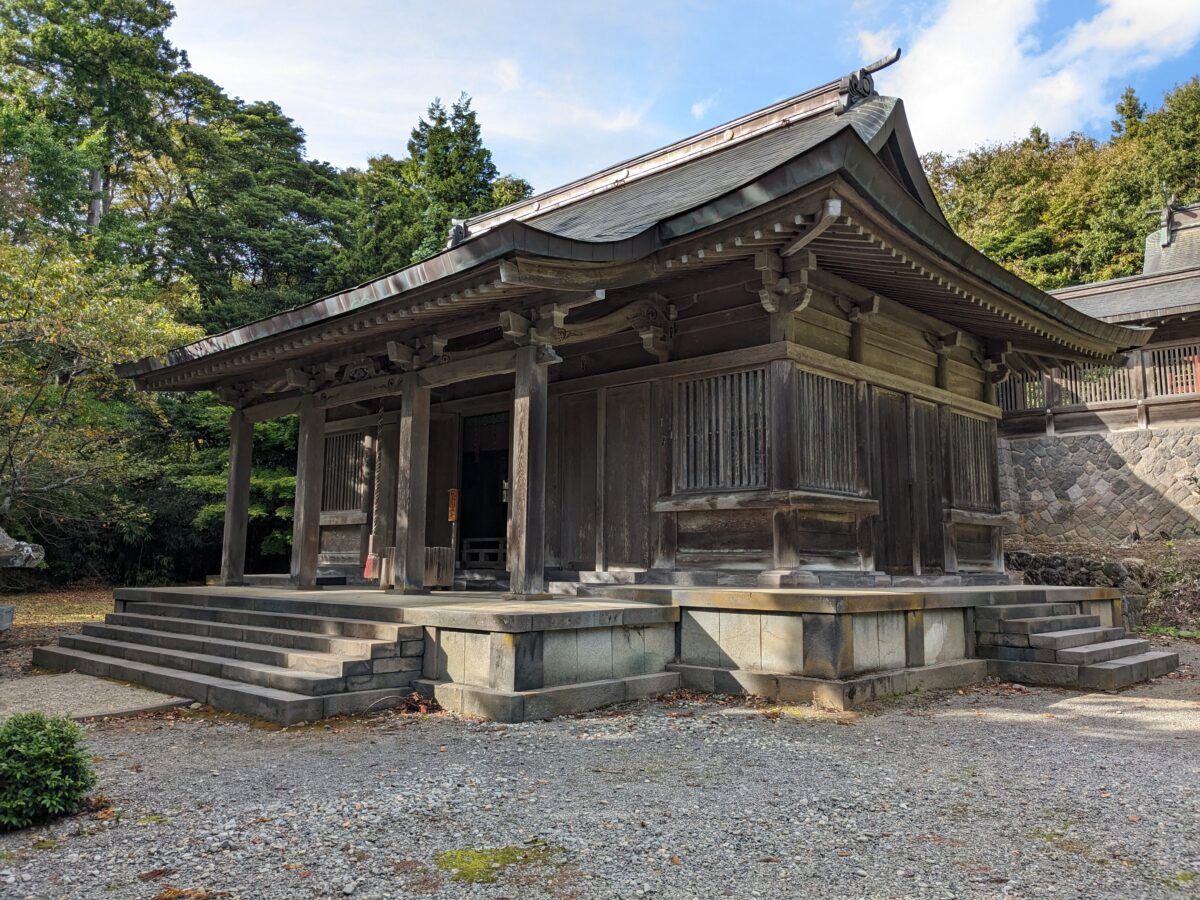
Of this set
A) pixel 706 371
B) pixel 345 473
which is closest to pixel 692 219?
pixel 706 371

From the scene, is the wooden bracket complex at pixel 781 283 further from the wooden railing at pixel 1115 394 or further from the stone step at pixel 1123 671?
the wooden railing at pixel 1115 394

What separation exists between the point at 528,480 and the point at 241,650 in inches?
111

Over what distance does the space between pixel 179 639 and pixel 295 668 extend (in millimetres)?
2153

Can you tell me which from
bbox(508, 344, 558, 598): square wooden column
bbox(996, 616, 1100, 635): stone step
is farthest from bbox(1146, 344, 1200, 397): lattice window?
bbox(508, 344, 558, 598): square wooden column

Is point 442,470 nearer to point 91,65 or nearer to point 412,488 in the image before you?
point 412,488

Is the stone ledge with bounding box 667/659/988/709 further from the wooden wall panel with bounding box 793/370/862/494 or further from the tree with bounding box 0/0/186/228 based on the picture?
the tree with bounding box 0/0/186/228

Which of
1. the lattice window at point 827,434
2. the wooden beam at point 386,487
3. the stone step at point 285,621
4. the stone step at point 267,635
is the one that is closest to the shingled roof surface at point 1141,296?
the lattice window at point 827,434

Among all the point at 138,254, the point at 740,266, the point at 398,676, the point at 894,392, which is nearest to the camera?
the point at 398,676

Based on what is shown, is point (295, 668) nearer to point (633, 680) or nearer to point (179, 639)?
point (179, 639)

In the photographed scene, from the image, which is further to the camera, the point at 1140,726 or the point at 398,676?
the point at 398,676

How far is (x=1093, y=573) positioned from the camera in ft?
45.2

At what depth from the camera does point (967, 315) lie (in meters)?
9.41

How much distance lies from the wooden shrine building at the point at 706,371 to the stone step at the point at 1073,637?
59.7 inches

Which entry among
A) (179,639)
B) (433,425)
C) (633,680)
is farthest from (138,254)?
(633,680)
